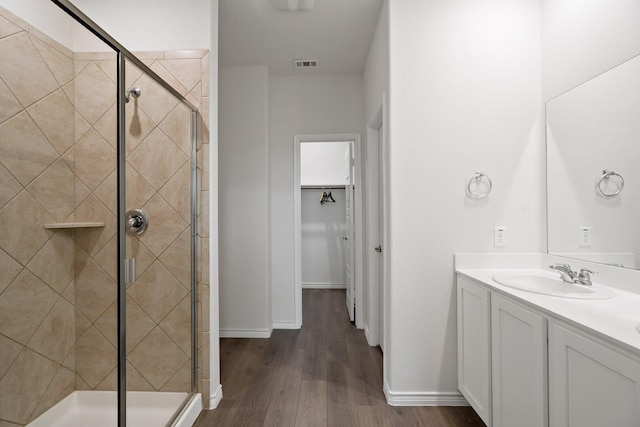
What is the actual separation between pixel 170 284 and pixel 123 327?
433 millimetres

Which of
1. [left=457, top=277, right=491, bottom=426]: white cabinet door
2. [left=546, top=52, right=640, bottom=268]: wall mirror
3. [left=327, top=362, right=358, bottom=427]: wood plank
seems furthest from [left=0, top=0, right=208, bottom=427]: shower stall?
[left=546, top=52, right=640, bottom=268]: wall mirror

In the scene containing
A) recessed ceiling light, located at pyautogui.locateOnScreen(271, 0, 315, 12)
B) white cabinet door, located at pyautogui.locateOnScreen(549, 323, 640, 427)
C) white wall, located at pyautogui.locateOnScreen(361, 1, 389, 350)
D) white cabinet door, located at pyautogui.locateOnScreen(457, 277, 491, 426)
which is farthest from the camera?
white wall, located at pyautogui.locateOnScreen(361, 1, 389, 350)

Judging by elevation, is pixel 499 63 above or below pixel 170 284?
above

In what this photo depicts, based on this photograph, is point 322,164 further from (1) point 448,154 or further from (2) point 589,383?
(2) point 589,383

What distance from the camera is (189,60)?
204cm

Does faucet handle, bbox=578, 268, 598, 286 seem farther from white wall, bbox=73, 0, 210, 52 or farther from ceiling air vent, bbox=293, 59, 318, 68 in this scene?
ceiling air vent, bbox=293, 59, 318, 68

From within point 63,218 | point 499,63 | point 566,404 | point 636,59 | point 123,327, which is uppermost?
point 499,63

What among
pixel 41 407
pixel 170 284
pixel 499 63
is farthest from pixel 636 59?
pixel 41 407

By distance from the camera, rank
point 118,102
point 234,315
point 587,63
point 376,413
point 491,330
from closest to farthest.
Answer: point 118,102 → point 491,330 → point 587,63 → point 376,413 → point 234,315

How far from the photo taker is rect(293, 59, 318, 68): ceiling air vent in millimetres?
3201

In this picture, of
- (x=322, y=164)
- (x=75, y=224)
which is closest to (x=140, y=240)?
(x=75, y=224)

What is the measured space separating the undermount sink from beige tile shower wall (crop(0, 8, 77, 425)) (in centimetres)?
219

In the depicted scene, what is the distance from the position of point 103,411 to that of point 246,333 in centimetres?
178

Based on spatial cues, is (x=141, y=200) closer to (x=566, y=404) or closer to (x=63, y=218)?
(x=63, y=218)
